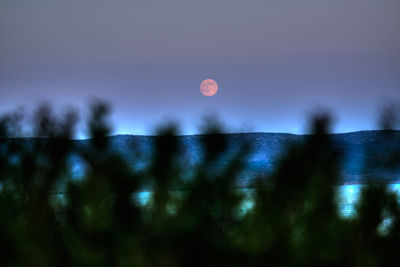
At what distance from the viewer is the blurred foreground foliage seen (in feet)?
5.81

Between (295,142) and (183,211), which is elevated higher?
(295,142)

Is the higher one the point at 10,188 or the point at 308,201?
the point at 10,188

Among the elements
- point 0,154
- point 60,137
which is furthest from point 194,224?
point 0,154

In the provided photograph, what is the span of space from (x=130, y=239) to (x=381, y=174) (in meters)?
1.09

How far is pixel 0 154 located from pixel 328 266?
1795 millimetres

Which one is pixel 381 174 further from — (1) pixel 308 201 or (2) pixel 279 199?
(2) pixel 279 199

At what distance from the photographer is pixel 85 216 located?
1.82 metres

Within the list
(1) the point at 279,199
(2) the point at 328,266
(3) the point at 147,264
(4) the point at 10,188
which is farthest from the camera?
(4) the point at 10,188

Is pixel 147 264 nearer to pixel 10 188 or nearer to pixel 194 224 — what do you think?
pixel 194 224

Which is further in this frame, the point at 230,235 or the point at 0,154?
the point at 0,154

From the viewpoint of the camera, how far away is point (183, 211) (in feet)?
5.98

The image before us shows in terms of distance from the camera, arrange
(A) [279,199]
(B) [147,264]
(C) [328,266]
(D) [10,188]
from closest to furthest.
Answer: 1. (B) [147,264]
2. (A) [279,199]
3. (C) [328,266]
4. (D) [10,188]

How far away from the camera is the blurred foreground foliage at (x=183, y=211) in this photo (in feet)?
5.81

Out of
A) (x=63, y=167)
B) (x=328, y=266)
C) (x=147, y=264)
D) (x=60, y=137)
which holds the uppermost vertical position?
(x=60, y=137)
